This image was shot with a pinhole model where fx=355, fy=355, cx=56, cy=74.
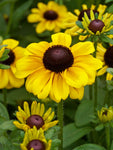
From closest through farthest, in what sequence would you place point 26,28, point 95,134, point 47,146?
point 47,146
point 95,134
point 26,28

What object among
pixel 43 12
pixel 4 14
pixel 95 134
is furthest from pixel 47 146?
pixel 4 14

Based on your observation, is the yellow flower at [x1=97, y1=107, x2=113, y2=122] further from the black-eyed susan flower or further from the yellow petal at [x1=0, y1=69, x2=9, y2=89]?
the yellow petal at [x1=0, y1=69, x2=9, y2=89]

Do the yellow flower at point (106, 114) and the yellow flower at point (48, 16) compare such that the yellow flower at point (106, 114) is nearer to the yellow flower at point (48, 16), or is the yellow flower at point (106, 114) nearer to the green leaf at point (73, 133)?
the green leaf at point (73, 133)

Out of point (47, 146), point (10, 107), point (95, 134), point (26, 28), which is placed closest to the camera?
point (47, 146)

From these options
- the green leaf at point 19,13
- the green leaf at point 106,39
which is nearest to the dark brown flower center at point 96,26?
the green leaf at point 106,39

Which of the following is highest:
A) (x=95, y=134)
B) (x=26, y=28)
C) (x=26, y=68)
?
(x=26, y=28)

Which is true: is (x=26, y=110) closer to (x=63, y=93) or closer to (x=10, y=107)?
(x=63, y=93)
